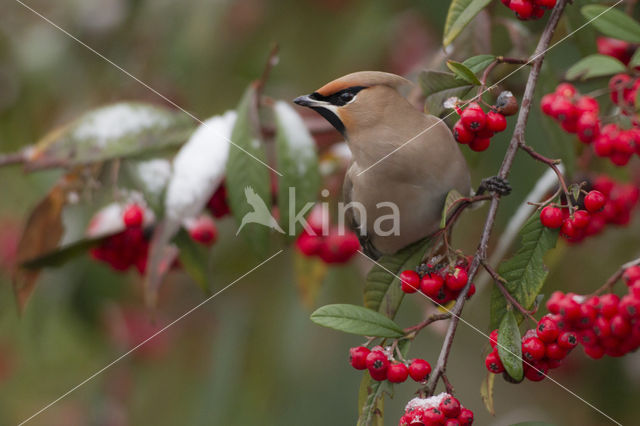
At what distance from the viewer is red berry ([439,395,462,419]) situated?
3.21 feet

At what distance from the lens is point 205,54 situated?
308 centimetres

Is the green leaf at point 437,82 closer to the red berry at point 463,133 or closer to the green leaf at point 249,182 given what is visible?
the red berry at point 463,133

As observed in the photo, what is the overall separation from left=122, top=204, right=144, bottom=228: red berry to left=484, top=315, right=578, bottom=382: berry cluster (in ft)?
3.70

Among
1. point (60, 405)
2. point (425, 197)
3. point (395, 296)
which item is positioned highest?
point (425, 197)

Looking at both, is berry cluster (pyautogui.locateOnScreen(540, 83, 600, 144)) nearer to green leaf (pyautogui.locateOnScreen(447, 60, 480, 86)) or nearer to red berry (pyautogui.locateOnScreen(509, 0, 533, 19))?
red berry (pyautogui.locateOnScreen(509, 0, 533, 19))

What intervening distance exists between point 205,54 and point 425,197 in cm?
194

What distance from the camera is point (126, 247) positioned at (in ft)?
6.70

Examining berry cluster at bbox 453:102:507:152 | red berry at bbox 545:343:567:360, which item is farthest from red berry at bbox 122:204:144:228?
red berry at bbox 545:343:567:360

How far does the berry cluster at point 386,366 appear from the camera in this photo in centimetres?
106

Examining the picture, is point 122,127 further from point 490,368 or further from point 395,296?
point 490,368

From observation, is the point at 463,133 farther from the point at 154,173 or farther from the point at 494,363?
the point at 154,173

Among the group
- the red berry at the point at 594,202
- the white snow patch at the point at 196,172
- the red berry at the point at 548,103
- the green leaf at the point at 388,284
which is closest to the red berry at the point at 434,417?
the green leaf at the point at 388,284

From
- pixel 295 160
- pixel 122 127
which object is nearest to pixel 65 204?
pixel 122 127

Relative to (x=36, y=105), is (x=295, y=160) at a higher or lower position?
higher
